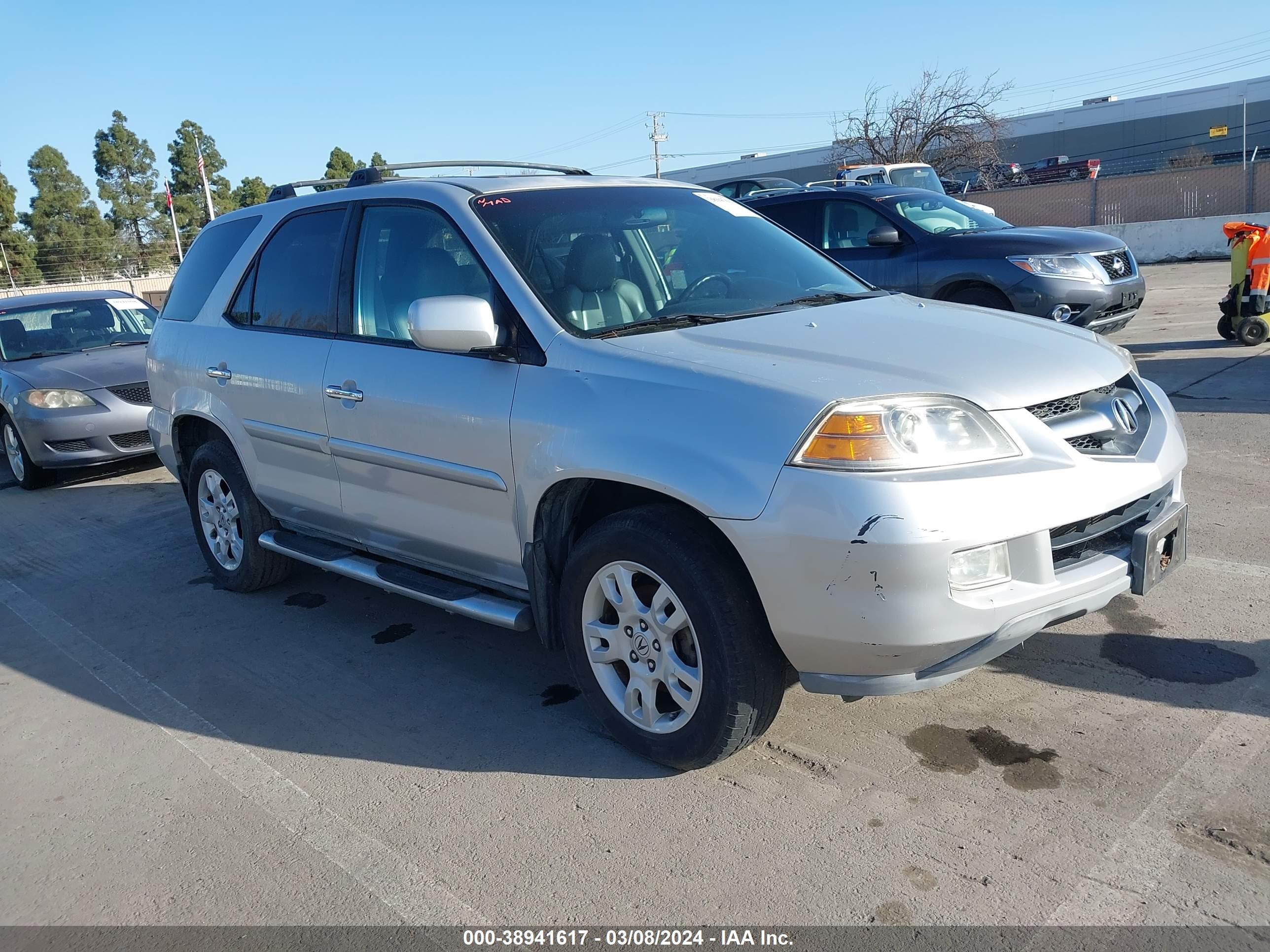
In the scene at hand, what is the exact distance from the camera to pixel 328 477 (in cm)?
449

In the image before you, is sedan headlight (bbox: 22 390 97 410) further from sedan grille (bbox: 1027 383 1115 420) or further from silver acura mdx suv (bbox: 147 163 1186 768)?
sedan grille (bbox: 1027 383 1115 420)

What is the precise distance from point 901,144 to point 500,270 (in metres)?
39.5

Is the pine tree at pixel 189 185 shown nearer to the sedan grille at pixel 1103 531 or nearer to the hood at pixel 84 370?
the hood at pixel 84 370

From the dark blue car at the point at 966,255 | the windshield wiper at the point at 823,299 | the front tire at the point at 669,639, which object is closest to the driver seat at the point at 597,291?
the windshield wiper at the point at 823,299

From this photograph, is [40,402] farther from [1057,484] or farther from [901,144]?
[901,144]

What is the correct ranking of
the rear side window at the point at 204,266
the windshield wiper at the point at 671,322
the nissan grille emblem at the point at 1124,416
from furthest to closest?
the rear side window at the point at 204,266
the windshield wiper at the point at 671,322
the nissan grille emblem at the point at 1124,416

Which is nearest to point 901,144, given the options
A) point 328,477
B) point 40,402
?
point 40,402

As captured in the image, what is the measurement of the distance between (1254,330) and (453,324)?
9081mm

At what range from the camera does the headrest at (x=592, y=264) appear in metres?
3.79

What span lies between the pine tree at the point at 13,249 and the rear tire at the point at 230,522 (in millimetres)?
50770

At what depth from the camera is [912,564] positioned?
2711mm

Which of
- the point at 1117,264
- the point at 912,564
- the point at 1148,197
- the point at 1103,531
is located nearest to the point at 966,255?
the point at 1117,264

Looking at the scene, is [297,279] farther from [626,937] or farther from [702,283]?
[626,937]

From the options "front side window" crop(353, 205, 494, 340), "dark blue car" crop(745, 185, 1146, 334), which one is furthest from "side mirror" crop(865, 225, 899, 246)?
"front side window" crop(353, 205, 494, 340)
